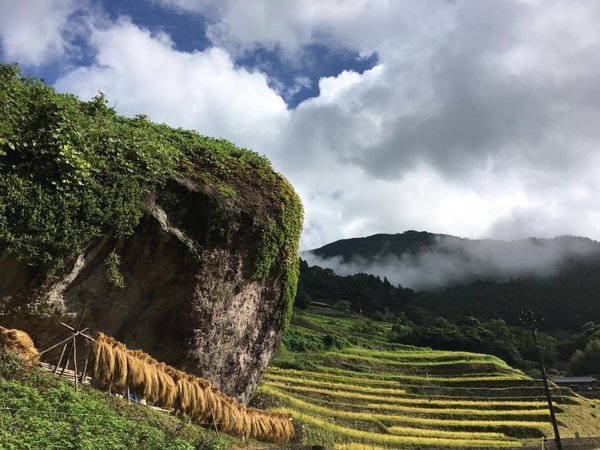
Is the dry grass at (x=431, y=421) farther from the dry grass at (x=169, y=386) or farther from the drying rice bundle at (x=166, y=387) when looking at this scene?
the drying rice bundle at (x=166, y=387)

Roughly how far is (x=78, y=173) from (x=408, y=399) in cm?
→ 3905

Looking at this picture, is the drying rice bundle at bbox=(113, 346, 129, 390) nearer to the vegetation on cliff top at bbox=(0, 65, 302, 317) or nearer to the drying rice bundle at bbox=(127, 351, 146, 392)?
the drying rice bundle at bbox=(127, 351, 146, 392)

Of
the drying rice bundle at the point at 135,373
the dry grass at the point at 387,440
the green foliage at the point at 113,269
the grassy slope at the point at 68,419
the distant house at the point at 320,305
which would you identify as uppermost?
the distant house at the point at 320,305

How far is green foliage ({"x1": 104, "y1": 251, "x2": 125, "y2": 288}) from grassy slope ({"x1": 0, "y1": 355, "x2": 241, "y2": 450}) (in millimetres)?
2244

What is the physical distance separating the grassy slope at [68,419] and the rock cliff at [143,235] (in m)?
1.43

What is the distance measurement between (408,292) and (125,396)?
13180 cm

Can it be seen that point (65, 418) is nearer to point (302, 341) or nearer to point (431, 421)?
point (431, 421)

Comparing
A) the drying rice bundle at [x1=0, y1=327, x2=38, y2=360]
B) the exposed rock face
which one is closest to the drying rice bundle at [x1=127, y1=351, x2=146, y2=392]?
the exposed rock face

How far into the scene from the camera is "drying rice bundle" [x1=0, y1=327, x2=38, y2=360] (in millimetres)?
8828

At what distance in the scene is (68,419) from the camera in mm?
7582

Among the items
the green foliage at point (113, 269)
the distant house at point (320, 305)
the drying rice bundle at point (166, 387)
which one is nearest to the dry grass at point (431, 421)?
the drying rice bundle at point (166, 387)

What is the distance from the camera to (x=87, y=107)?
11.7 m

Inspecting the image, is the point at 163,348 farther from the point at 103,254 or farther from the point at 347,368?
the point at 347,368

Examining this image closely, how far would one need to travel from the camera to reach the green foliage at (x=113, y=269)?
34.0 ft
